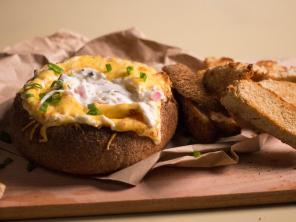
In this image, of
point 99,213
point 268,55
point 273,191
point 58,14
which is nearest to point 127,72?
point 99,213

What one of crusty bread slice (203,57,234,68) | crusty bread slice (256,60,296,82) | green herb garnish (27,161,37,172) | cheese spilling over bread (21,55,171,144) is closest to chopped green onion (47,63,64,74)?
cheese spilling over bread (21,55,171,144)

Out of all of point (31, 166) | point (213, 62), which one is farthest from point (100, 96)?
point (213, 62)

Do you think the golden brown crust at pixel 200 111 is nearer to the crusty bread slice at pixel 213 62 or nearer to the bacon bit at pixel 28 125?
the crusty bread slice at pixel 213 62

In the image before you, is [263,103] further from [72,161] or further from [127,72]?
[72,161]

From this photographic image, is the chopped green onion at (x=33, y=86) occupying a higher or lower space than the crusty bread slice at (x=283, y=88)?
lower

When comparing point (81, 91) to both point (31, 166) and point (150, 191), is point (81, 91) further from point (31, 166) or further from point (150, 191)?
point (150, 191)

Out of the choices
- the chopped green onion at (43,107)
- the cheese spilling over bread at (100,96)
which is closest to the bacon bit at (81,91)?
the cheese spilling over bread at (100,96)
